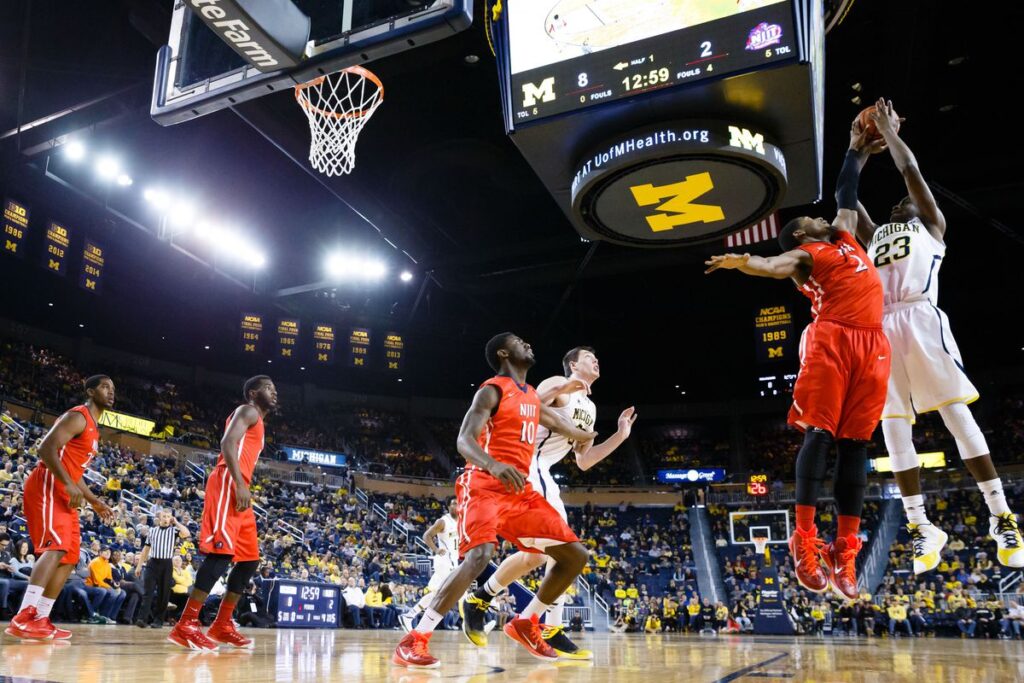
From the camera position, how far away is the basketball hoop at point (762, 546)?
817 inches

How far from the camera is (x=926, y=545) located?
11.0ft

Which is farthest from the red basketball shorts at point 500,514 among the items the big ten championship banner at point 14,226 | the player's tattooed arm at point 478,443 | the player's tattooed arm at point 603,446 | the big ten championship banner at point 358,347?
the big ten championship banner at point 358,347

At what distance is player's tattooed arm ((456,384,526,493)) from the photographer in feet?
11.0

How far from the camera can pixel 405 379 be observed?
30484mm

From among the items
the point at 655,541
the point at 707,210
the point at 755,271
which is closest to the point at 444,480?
the point at 655,541

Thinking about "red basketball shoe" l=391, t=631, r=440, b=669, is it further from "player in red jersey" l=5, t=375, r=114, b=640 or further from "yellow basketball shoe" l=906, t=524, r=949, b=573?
"player in red jersey" l=5, t=375, r=114, b=640

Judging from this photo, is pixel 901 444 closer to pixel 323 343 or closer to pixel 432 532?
pixel 432 532

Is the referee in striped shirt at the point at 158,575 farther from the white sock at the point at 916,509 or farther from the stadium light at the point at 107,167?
the stadium light at the point at 107,167

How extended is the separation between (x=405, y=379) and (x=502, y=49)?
2532 cm

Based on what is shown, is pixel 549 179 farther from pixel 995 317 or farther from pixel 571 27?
pixel 995 317

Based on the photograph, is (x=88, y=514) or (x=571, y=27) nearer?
(x=571, y=27)

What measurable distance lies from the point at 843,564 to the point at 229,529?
3485 mm

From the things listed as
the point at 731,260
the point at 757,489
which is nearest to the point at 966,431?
the point at 731,260

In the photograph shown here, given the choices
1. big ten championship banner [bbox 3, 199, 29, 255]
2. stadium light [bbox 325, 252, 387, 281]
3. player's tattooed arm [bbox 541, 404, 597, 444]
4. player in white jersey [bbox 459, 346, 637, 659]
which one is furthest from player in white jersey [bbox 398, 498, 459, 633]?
big ten championship banner [bbox 3, 199, 29, 255]
